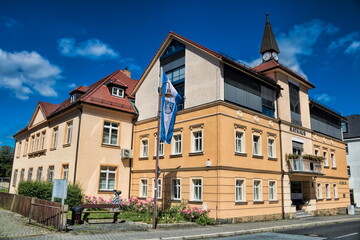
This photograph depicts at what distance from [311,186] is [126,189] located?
1536 cm

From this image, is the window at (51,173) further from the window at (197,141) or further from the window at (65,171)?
the window at (197,141)

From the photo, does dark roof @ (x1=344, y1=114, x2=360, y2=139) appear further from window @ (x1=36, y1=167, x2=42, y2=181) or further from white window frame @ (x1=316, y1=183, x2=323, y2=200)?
window @ (x1=36, y1=167, x2=42, y2=181)

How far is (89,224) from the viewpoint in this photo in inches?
561

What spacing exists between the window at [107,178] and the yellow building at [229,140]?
1747mm

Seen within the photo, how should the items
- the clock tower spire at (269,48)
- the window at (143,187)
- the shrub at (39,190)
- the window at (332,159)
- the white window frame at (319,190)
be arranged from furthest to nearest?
1. the window at (332,159)
2. the clock tower spire at (269,48)
3. the white window frame at (319,190)
4. the window at (143,187)
5. the shrub at (39,190)

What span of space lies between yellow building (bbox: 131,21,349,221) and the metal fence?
A: 27.2ft

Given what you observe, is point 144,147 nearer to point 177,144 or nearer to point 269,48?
point 177,144

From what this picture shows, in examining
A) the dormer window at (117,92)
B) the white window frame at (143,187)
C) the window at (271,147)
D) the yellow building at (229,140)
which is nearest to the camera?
the yellow building at (229,140)

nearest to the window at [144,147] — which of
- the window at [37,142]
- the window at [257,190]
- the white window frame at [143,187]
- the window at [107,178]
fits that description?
the white window frame at [143,187]

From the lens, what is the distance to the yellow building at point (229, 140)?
1819 cm

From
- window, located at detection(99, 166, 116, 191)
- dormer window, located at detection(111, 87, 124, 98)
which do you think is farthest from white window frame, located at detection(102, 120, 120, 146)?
Answer: dormer window, located at detection(111, 87, 124, 98)

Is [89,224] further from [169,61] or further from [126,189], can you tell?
[169,61]

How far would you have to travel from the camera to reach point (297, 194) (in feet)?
80.7

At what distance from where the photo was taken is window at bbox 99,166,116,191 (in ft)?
72.2
